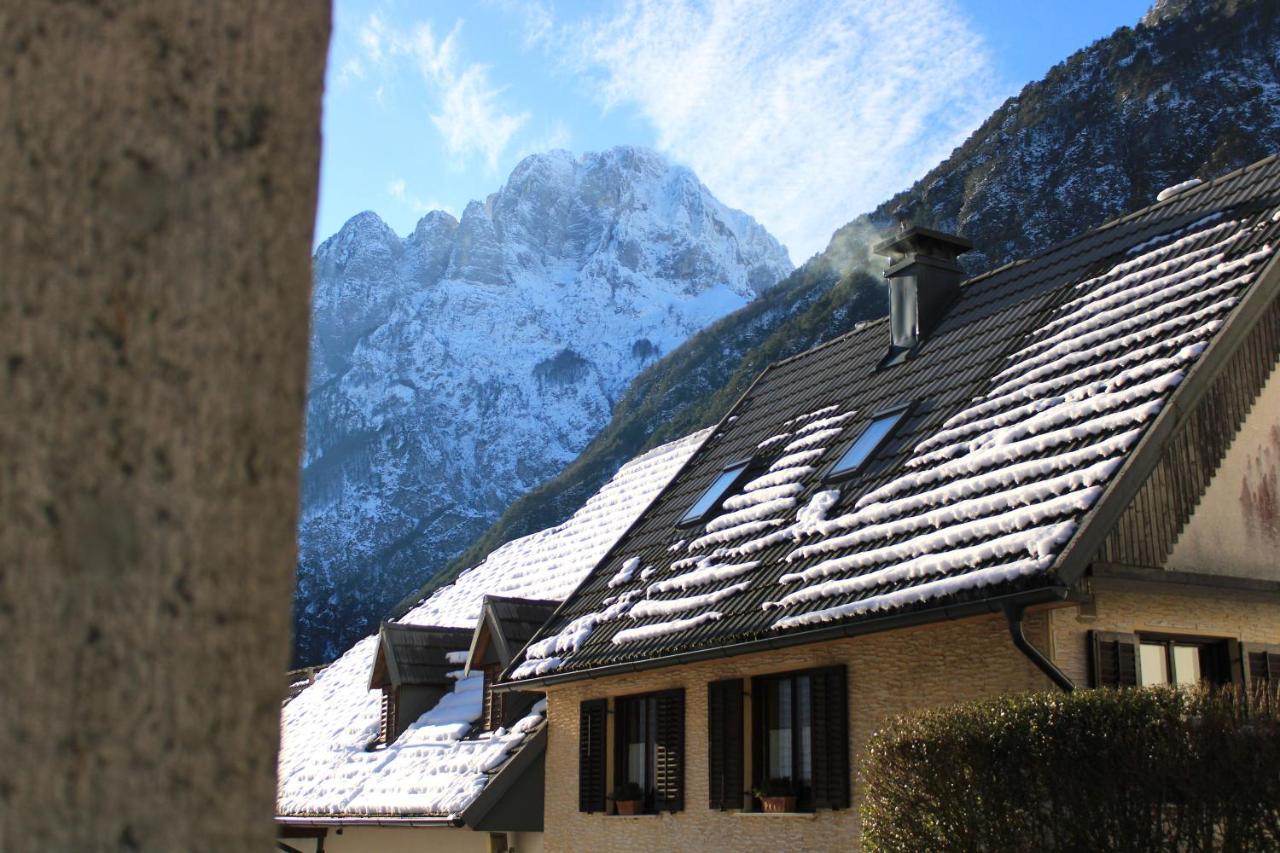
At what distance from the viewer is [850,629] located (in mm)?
10234

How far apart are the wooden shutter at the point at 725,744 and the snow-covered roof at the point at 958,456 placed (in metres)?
0.65

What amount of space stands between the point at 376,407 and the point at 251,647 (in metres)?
184

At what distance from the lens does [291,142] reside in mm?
2004

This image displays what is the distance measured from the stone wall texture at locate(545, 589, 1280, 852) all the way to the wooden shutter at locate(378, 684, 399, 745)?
6.05m

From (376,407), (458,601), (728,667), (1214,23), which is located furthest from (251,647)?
(376,407)

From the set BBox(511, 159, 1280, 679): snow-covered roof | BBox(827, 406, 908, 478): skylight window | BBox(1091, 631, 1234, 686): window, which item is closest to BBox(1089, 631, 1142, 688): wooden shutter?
BBox(1091, 631, 1234, 686): window

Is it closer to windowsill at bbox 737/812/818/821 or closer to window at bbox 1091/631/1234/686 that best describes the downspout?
window at bbox 1091/631/1234/686

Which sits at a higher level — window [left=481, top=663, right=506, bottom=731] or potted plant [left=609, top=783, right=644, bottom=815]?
window [left=481, top=663, right=506, bottom=731]

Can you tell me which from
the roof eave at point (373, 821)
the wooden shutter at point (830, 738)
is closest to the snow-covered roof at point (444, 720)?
the roof eave at point (373, 821)

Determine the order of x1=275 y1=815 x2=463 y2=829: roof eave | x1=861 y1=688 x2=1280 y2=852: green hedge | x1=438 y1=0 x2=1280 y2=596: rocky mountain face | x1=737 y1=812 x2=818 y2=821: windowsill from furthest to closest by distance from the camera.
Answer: x1=438 y1=0 x2=1280 y2=596: rocky mountain face < x1=275 y1=815 x2=463 y2=829: roof eave < x1=737 y1=812 x2=818 y2=821: windowsill < x1=861 y1=688 x2=1280 y2=852: green hedge

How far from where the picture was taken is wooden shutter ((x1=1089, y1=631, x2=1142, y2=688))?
9.43 meters

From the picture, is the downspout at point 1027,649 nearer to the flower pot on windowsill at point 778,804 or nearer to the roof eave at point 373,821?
the flower pot on windowsill at point 778,804

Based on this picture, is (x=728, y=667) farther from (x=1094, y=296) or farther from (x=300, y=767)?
(x=300, y=767)

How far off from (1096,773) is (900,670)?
3622 millimetres
